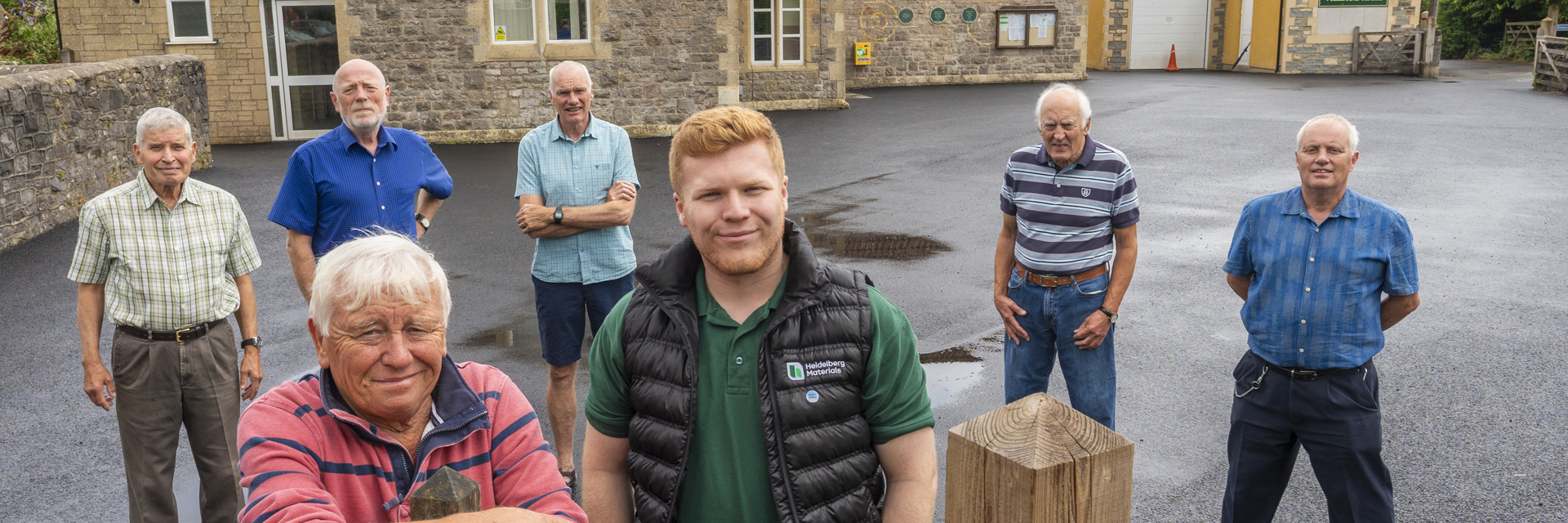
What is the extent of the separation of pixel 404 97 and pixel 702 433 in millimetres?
17001

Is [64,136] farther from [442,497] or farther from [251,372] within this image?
[442,497]

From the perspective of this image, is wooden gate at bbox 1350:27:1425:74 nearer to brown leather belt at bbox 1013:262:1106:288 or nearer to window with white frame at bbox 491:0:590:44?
window with white frame at bbox 491:0:590:44

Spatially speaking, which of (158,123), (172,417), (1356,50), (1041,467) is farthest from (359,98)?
(1356,50)

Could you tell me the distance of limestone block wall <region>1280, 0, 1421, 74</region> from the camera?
3158 centimetres

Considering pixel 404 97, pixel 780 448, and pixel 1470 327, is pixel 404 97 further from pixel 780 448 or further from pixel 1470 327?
pixel 780 448

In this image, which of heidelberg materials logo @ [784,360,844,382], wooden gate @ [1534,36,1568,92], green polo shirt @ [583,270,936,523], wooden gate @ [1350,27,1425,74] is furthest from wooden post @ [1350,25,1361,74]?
heidelberg materials logo @ [784,360,844,382]

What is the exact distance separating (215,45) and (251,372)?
16.0m

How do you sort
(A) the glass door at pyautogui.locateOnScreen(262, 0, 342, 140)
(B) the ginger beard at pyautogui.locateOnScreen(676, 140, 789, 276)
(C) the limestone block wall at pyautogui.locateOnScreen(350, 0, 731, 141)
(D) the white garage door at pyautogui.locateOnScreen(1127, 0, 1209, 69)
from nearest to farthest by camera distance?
(B) the ginger beard at pyautogui.locateOnScreen(676, 140, 789, 276)
(C) the limestone block wall at pyautogui.locateOnScreen(350, 0, 731, 141)
(A) the glass door at pyautogui.locateOnScreen(262, 0, 342, 140)
(D) the white garage door at pyautogui.locateOnScreen(1127, 0, 1209, 69)

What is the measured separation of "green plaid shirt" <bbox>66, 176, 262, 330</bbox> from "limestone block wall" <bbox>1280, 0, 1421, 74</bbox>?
33.2 meters

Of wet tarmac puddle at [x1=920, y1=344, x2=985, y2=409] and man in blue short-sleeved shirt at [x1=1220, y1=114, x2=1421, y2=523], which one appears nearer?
man in blue short-sleeved shirt at [x1=1220, y1=114, x2=1421, y2=523]

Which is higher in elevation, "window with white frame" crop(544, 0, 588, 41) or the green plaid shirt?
"window with white frame" crop(544, 0, 588, 41)

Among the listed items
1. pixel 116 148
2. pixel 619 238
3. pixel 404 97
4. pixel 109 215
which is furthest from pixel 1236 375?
pixel 404 97

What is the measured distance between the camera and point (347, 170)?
4762 millimetres

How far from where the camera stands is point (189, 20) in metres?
18.3
